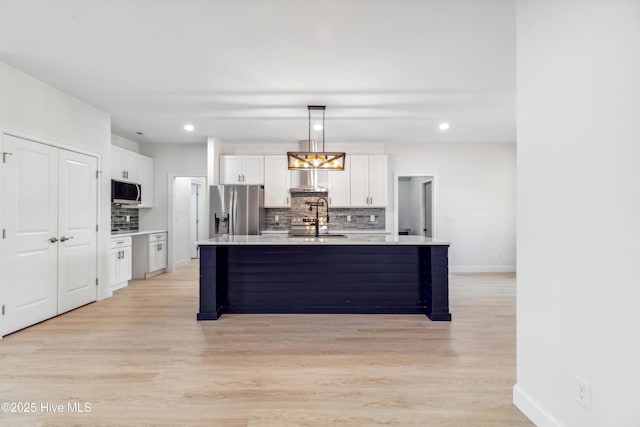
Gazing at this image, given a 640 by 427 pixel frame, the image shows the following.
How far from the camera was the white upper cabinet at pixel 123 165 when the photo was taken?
569cm

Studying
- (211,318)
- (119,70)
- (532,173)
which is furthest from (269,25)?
(211,318)

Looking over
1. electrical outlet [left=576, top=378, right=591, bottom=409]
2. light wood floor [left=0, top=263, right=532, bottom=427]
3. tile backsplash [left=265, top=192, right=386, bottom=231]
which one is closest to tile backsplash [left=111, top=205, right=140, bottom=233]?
light wood floor [left=0, top=263, right=532, bottom=427]

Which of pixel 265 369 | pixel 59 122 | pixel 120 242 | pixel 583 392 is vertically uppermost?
pixel 59 122

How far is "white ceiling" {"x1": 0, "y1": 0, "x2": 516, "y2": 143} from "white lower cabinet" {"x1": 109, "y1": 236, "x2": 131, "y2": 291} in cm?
188

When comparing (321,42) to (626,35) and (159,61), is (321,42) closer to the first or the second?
(159,61)

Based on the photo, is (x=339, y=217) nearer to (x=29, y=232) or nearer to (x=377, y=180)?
(x=377, y=180)

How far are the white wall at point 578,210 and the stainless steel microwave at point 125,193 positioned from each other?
545 centimetres

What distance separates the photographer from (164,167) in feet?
23.2

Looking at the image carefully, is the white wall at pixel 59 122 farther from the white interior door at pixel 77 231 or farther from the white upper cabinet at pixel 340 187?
the white upper cabinet at pixel 340 187

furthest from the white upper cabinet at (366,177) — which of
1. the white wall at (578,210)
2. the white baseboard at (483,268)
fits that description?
the white wall at (578,210)

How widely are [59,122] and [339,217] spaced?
4644 mm

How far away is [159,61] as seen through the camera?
10.9 ft

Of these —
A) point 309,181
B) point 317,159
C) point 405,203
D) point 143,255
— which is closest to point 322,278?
point 317,159

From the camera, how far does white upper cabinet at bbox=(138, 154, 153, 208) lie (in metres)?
6.53
